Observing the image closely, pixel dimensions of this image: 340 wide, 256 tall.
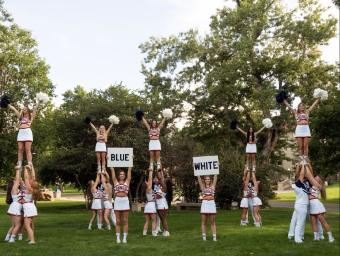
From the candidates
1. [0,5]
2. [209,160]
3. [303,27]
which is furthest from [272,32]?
[209,160]

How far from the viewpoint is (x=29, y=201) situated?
14.6 m

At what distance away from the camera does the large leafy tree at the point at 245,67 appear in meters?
38.2

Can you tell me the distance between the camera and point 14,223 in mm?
14672

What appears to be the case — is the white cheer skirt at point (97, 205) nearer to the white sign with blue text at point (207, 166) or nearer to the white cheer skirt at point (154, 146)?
the white cheer skirt at point (154, 146)

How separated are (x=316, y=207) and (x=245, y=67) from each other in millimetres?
25656

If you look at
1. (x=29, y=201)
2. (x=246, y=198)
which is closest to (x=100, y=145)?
(x=29, y=201)

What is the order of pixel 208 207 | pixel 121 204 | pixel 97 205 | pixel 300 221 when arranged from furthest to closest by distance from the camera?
pixel 97 205 < pixel 208 207 < pixel 121 204 < pixel 300 221

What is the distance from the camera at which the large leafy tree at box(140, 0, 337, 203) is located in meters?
38.2

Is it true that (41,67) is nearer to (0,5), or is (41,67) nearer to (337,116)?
(0,5)

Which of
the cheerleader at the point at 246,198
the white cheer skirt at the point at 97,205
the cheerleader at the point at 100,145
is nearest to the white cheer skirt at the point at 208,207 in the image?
the cheerleader at the point at 246,198

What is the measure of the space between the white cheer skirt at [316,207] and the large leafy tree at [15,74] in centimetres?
3215

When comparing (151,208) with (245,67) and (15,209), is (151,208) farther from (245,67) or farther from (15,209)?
(245,67)

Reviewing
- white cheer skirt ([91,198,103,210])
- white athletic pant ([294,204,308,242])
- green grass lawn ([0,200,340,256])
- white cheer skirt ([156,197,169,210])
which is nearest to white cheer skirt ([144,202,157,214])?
white cheer skirt ([156,197,169,210])

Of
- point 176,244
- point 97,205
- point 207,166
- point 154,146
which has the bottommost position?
point 176,244
